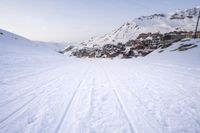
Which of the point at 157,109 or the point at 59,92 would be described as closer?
the point at 157,109

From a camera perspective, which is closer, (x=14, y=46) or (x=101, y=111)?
(x=101, y=111)

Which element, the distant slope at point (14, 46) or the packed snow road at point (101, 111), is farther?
the distant slope at point (14, 46)

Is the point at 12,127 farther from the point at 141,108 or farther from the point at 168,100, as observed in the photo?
the point at 168,100

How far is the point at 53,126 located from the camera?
4668 millimetres

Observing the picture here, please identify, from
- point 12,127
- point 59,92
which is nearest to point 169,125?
point 12,127

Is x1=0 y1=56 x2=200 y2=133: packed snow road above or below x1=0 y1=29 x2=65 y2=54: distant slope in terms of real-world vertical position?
below

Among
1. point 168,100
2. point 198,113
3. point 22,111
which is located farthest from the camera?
point 168,100

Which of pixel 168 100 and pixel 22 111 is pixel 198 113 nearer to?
pixel 168 100

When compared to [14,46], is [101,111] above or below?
below

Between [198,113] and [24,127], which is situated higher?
[24,127]

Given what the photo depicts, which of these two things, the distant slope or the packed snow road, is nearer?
the packed snow road

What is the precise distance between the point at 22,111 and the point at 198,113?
18.0 ft

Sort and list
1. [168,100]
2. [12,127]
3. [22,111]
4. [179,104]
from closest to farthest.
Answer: [12,127], [22,111], [179,104], [168,100]

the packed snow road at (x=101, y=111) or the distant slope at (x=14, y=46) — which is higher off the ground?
the distant slope at (x=14, y=46)
